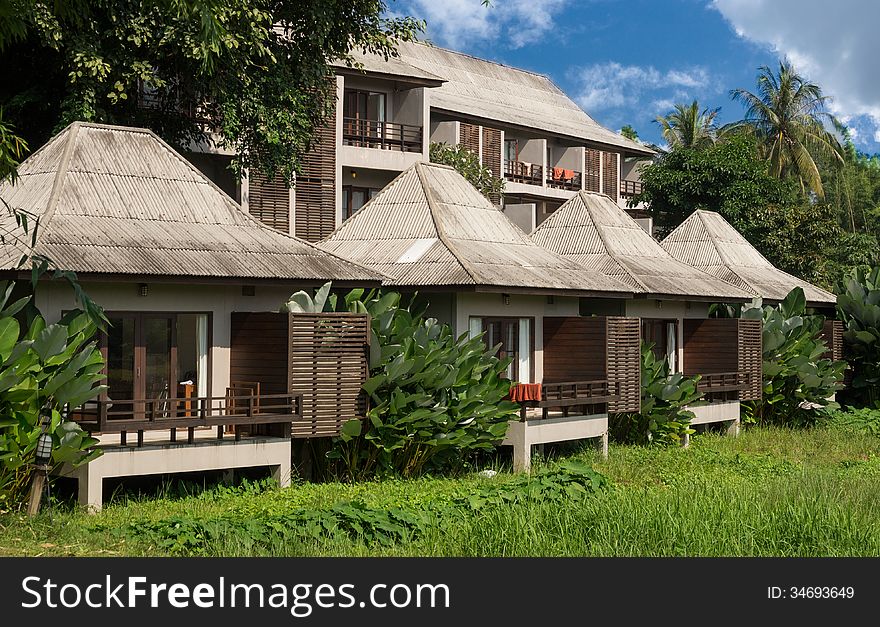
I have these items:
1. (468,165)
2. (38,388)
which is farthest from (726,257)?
(38,388)

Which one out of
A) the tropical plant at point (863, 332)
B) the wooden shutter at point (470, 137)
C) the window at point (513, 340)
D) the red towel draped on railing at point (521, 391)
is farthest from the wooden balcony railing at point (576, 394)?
the wooden shutter at point (470, 137)

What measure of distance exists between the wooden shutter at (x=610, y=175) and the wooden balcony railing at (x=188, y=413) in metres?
32.1

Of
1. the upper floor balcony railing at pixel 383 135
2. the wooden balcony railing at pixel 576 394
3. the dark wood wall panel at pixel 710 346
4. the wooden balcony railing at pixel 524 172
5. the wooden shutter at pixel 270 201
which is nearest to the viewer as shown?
the wooden balcony railing at pixel 576 394

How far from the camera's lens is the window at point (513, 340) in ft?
65.0

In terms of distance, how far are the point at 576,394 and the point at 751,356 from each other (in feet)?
20.7

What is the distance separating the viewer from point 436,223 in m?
20.3

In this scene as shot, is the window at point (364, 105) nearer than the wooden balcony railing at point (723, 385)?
No

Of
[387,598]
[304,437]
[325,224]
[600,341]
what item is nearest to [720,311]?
[600,341]

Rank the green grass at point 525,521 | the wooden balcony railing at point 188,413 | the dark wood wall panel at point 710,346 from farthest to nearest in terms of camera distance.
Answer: the dark wood wall panel at point 710,346 → the wooden balcony railing at point 188,413 → the green grass at point 525,521

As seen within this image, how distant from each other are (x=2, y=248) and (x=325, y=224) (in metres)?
15.8

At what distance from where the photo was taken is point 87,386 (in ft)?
44.8

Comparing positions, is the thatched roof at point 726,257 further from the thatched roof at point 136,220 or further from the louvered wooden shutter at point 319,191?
the thatched roof at point 136,220

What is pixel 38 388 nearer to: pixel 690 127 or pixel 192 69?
pixel 192 69

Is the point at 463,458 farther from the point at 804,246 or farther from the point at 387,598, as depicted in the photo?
the point at 804,246
